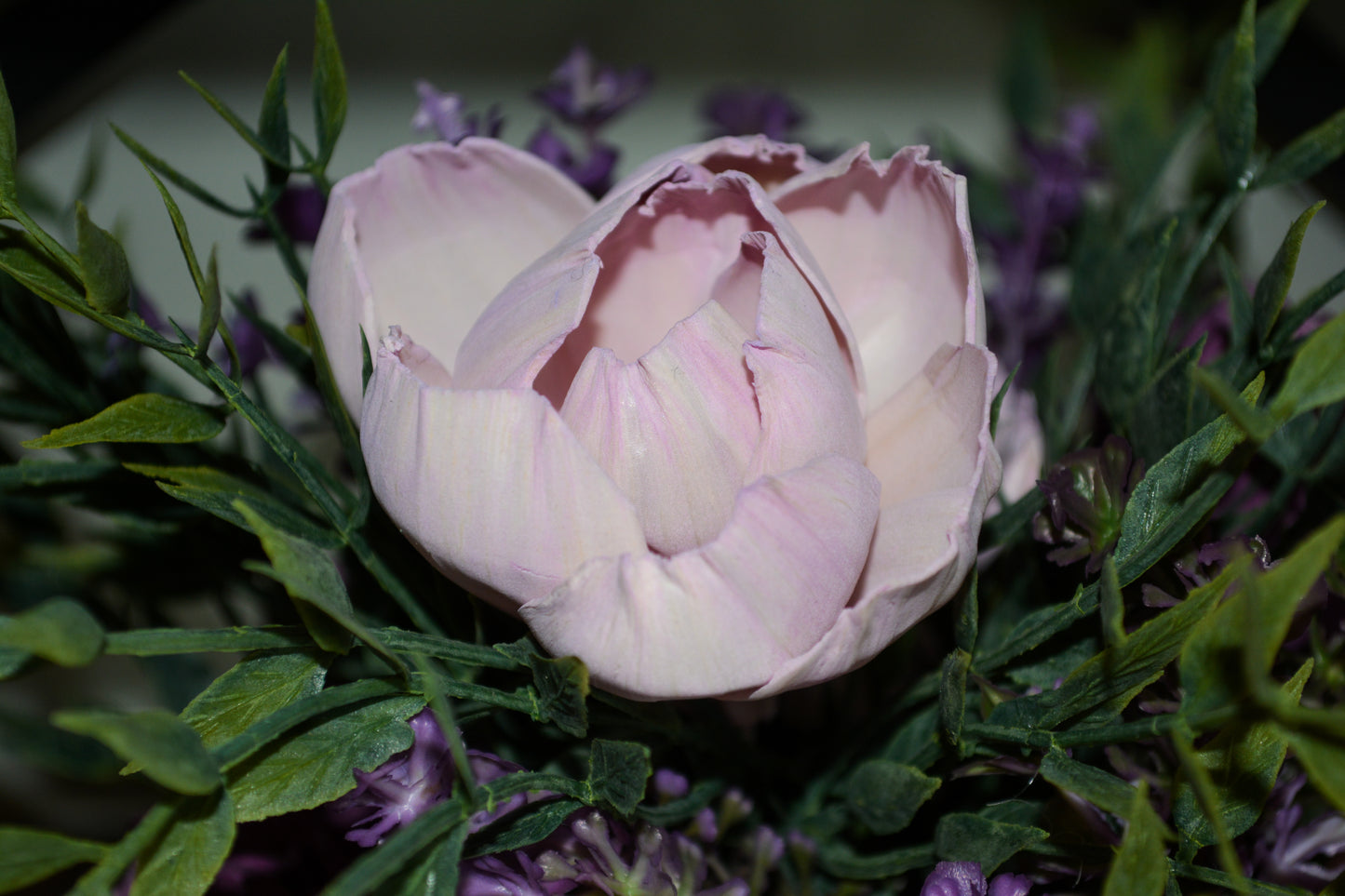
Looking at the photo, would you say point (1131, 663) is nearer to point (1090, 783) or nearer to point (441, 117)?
point (1090, 783)

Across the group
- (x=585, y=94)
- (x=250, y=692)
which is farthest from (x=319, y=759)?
(x=585, y=94)

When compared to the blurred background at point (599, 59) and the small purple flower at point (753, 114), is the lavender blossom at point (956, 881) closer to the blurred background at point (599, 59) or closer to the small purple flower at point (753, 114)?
→ the small purple flower at point (753, 114)

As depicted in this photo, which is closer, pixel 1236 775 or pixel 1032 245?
pixel 1236 775

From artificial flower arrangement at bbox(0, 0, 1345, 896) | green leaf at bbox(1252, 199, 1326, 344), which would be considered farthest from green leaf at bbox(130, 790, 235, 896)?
green leaf at bbox(1252, 199, 1326, 344)

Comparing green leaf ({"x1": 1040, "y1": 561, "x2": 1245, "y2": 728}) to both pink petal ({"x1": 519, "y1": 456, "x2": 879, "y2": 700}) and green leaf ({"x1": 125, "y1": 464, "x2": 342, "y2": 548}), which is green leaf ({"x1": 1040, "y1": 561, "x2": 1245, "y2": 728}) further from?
green leaf ({"x1": 125, "y1": 464, "x2": 342, "y2": 548})

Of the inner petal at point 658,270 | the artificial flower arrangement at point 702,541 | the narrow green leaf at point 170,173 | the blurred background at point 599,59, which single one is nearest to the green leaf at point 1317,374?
the artificial flower arrangement at point 702,541
